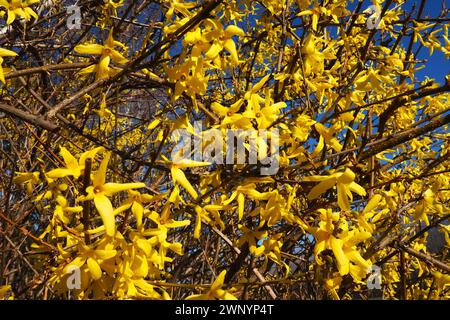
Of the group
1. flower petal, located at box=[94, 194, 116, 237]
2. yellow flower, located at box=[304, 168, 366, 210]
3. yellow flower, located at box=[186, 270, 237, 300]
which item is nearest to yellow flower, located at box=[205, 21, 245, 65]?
yellow flower, located at box=[304, 168, 366, 210]

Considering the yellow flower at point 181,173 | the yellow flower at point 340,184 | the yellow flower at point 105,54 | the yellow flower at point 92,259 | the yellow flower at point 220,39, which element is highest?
the yellow flower at point 220,39

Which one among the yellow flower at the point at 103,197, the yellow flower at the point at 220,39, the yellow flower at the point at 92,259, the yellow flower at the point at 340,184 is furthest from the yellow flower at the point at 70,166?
the yellow flower at the point at 340,184

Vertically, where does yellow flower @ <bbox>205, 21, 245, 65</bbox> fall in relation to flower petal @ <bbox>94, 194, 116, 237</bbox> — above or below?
above

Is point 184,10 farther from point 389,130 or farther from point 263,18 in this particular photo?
point 389,130

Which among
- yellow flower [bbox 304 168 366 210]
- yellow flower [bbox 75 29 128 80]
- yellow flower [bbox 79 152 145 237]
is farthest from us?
yellow flower [bbox 75 29 128 80]

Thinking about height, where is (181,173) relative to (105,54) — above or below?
below

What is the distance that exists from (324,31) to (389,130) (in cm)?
75

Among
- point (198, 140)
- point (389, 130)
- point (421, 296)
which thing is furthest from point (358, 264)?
point (421, 296)

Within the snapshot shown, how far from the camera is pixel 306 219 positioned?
5.94ft

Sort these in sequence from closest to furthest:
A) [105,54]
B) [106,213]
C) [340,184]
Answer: [106,213] < [340,184] < [105,54]

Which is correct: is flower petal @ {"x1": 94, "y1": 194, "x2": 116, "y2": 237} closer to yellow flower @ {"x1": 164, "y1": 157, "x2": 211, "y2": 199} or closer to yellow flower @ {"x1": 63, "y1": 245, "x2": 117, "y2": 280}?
yellow flower @ {"x1": 63, "y1": 245, "x2": 117, "y2": 280}

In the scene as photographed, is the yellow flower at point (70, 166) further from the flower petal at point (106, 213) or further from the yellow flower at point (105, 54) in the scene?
the yellow flower at point (105, 54)

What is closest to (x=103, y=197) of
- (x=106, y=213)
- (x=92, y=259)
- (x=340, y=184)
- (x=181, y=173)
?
(x=106, y=213)

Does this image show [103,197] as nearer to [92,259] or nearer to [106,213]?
[106,213]
